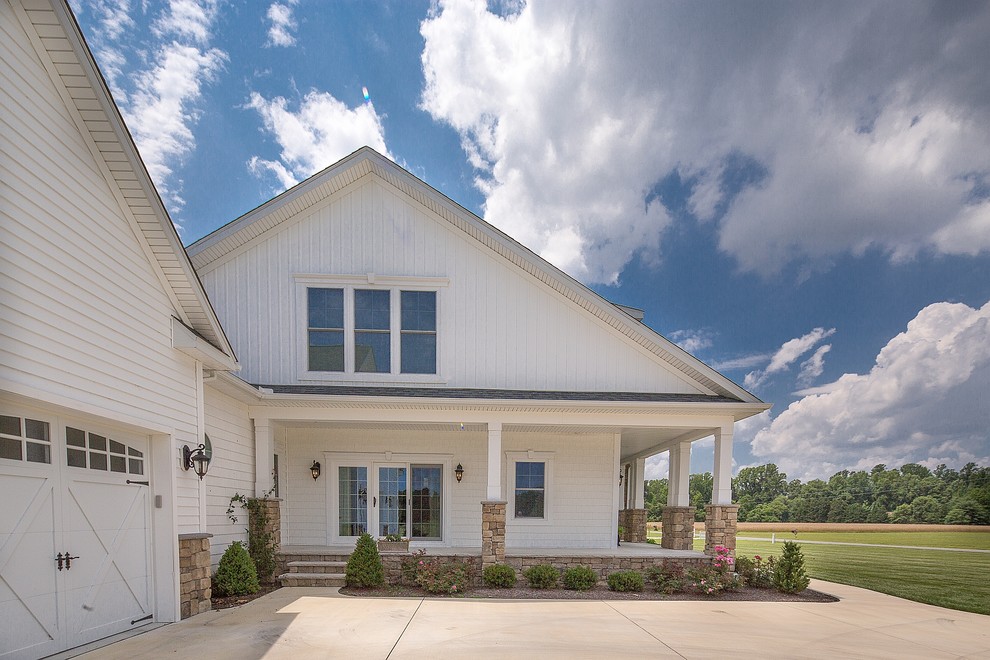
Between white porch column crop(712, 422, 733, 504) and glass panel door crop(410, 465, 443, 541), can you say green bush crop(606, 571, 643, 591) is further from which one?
glass panel door crop(410, 465, 443, 541)

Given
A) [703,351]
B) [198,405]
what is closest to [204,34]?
[198,405]

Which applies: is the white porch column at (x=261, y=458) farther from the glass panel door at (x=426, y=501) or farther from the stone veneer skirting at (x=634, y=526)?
the stone veneer skirting at (x=634, y=526)

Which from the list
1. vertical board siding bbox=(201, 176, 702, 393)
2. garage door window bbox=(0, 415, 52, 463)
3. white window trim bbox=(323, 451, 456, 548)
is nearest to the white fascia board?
garage door window bbox=(0, 415, 52, 463)

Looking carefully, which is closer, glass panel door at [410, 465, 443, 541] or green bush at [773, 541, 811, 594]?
green bush at [773, 541, 811, 594]

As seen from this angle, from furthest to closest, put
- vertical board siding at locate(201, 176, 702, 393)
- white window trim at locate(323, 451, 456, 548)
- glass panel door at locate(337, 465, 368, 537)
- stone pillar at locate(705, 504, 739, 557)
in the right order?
glass panel door at locate(337, 465, 368, 537)
white window trim at locate(323, 451, 456, 548)
vertical board siding at locate(201, 176, 702, 393)
stone pillar at locate(705, 504, 739, 557)

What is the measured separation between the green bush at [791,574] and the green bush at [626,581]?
265cm

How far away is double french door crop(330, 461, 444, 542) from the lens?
1170 centimetres

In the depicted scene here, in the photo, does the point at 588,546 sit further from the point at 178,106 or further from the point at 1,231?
the point at 178,106

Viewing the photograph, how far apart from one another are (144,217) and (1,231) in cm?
205

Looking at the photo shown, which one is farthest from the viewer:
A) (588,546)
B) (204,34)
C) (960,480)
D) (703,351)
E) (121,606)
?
(703,351)

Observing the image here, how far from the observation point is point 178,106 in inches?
428

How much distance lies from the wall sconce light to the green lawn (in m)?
13.2

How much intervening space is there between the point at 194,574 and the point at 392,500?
17.5 feet

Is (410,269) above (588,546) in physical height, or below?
above
